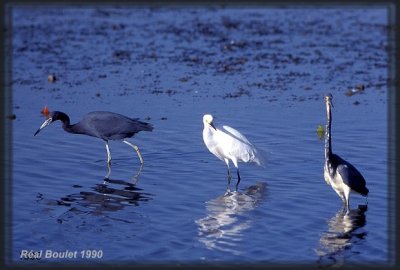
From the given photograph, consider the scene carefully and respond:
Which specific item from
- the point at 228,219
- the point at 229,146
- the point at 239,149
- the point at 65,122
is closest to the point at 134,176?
the point at 229,146

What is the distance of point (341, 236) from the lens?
8023 millimetres

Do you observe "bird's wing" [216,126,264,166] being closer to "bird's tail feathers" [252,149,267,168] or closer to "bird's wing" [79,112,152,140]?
"bird's tail feathers" [252,149,267,168]

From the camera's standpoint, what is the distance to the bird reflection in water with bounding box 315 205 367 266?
7.44 meters

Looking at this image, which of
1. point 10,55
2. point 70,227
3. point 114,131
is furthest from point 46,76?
point 70,227

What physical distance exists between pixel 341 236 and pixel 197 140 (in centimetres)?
392

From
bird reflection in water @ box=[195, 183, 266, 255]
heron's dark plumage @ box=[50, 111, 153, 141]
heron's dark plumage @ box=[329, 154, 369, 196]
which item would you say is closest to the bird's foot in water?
bird reflection in water @ box=[195, 183, 266, 255]

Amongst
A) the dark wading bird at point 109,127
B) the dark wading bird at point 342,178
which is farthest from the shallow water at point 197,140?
the dark wading bird at point 109,127

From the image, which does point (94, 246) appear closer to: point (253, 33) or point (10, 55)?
point (10, 55)

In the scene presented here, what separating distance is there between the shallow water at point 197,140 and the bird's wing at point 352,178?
26cm

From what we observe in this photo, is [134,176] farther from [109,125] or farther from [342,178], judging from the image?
[342,178]

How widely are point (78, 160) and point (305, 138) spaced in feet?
10.7

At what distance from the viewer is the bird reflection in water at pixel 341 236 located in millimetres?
7438

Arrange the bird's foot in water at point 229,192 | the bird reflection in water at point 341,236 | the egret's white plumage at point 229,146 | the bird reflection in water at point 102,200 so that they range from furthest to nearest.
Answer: the egret's white plumage at point 229,146
the bird's foot in water at point 229,192
the bird reflection in water at point 102,200
the bird reflection in water at point 341,236

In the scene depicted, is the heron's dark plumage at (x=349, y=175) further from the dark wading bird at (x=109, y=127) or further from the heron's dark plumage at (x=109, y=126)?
the heron's dark plumage at (x=109, y=126)
